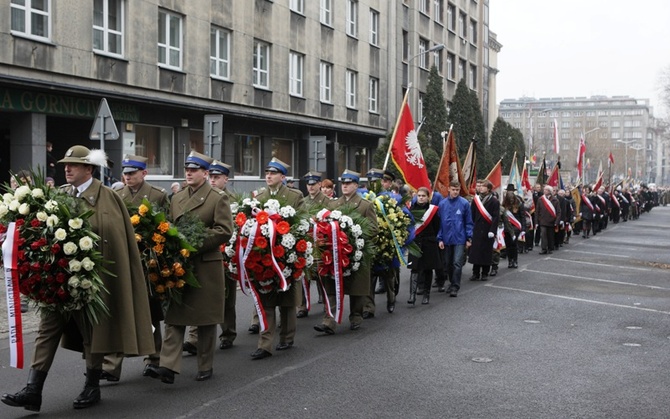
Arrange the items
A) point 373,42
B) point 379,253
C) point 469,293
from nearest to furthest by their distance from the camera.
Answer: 1. point 379,253
2. point 469,293
3. point 373,42

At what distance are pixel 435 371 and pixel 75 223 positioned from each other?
377cm

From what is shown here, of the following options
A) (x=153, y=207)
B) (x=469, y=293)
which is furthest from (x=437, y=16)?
(x=153, y=207)

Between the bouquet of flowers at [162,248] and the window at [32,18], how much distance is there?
46.9 feet

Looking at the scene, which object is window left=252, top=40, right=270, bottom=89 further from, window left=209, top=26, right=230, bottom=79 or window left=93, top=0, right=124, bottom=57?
window left=93, top=0, right=124, bottom=57

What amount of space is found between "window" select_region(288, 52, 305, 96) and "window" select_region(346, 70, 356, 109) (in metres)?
4.52

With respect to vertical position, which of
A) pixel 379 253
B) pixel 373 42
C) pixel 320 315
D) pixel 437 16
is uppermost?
pixel 437 16

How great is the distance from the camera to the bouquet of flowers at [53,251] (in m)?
6.02

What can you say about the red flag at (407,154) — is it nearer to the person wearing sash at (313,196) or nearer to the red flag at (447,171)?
the red flag at (447,171)

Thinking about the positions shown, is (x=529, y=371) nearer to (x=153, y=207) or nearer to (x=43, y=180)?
(x=153, y=207)

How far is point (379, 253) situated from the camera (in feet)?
38.3

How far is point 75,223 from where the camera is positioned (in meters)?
6.05

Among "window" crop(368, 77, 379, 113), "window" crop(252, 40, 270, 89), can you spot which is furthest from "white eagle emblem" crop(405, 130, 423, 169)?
"window" crop(368, 77, 379, 113)

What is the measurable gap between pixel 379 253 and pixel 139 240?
5.14 meters

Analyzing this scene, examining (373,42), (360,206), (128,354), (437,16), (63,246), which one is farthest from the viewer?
(437,16)
